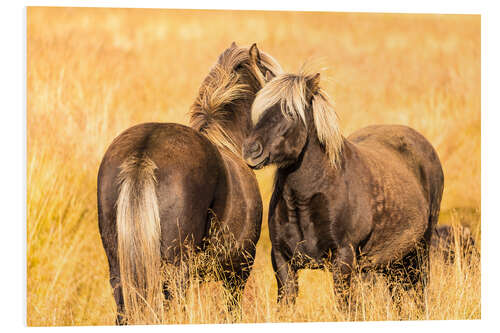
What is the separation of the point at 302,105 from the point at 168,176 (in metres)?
1.00

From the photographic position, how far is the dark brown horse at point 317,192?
4.54 meters

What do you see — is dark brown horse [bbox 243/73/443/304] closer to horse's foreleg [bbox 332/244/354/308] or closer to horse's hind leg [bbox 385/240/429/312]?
horse's foreleg [bbox 332/244/354/308]

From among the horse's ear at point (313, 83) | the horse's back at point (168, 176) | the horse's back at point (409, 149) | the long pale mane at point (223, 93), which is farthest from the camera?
the horse's back at point (409, 149)

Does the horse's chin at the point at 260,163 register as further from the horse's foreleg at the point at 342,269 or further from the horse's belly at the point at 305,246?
the horse's foreleg at the point at 342,269

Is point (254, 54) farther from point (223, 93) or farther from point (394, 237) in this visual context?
A: point (394, 237)

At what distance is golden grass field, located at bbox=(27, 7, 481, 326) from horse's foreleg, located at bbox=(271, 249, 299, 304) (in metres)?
0.11

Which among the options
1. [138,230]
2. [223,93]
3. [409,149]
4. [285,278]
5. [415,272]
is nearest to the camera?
[138,230]

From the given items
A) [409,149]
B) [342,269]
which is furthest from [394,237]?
[409,149]

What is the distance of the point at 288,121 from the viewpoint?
4.54 meters

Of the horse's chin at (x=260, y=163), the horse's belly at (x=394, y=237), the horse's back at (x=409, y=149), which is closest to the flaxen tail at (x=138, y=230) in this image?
the horse's chin at (x=260, y=163)

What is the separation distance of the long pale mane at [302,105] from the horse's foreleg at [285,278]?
29.3 inches

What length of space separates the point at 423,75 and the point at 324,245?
2.78 metres

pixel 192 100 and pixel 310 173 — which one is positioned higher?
pixel 192 100

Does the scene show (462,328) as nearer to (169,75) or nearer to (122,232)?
(122,232)
